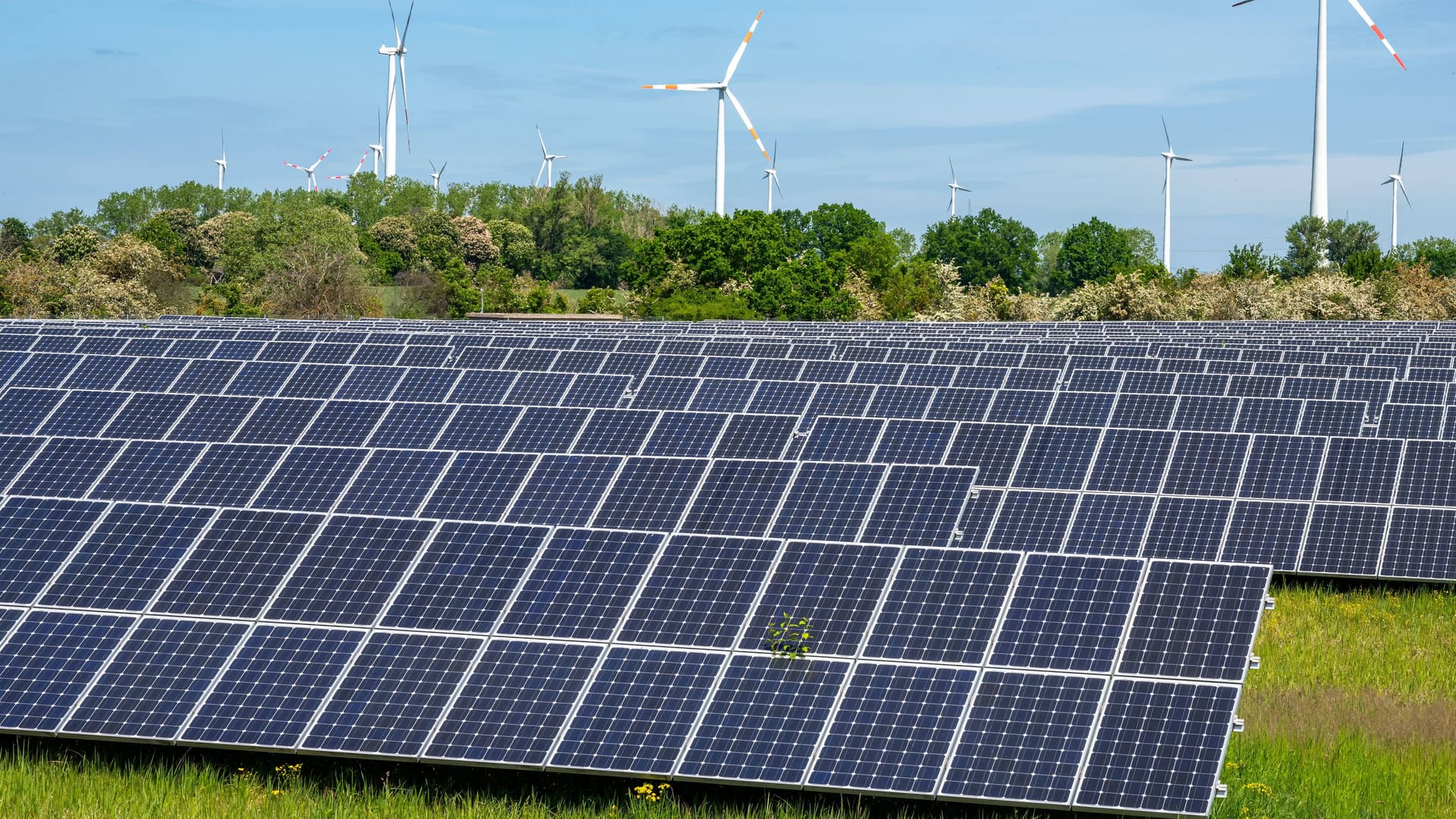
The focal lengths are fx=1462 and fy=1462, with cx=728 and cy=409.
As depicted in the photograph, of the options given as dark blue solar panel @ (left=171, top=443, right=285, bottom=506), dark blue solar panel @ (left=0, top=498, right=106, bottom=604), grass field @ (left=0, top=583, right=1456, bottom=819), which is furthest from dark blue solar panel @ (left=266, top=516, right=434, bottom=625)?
dark blue solar panel @ (left=171, top=443, right=285, bottom=506)

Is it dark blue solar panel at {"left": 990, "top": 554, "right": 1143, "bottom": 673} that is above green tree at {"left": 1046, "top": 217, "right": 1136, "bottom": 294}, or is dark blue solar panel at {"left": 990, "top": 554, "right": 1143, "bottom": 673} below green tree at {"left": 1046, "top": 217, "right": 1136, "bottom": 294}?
above

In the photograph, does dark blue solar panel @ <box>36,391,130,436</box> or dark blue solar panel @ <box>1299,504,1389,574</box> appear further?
dark blue solar panel @ <box>36,391,130,436</box>

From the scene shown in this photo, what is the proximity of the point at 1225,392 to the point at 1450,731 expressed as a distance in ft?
44.6

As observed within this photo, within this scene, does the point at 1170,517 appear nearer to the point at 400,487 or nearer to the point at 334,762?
the point at 400,487

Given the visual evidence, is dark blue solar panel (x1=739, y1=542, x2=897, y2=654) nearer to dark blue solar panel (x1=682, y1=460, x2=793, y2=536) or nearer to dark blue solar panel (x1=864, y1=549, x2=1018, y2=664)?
dark blue solar panel (x1=864, y1=549, x2=1018, y2=664)

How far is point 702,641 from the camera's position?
484 inches

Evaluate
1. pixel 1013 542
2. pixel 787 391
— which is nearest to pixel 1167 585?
pixel 1013 542

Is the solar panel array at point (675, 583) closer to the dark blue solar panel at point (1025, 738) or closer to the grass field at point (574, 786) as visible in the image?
the dark blue solar panel at point (1025, 738)

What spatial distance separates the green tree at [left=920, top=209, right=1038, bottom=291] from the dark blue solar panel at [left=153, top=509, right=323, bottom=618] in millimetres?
179959

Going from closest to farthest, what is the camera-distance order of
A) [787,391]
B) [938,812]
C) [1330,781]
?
[938,812] → [1330,781] → [787,391]

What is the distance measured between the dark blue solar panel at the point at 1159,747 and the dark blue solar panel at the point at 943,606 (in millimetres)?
1296

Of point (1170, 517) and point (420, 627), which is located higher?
point (420, 627)

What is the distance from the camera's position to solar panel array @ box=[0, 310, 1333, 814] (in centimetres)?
1120

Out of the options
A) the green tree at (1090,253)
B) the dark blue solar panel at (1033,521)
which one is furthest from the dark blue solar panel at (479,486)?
the green tree at (1090,253)
